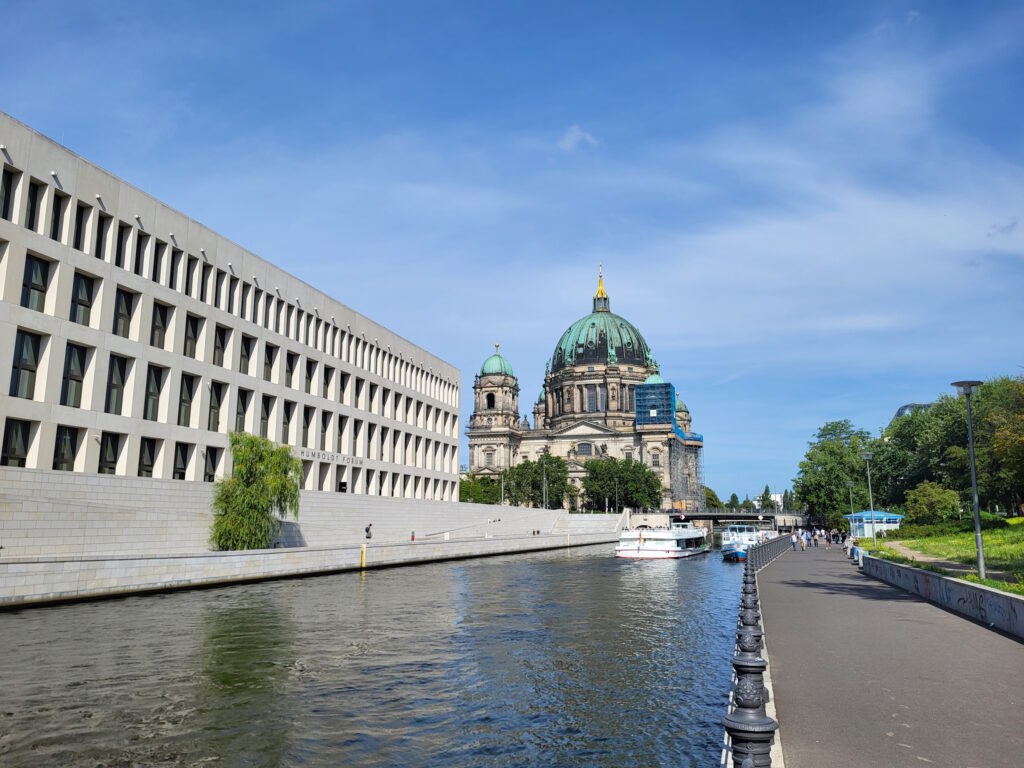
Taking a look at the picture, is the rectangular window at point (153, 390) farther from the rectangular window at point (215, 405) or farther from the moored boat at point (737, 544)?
the moored boat at point (737, 544)

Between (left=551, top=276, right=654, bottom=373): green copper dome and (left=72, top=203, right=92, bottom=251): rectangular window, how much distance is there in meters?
147

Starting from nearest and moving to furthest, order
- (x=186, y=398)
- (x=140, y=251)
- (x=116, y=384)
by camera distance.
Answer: (x=116, y=384)
(x=140, y=251)
(x=186, y=398)

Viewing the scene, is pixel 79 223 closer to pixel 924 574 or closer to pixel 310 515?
pixel 310 515

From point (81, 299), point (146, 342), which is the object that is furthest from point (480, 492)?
point (81, 299)

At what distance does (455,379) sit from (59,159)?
51.8 meters

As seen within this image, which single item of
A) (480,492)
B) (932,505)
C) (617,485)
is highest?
(617,485)

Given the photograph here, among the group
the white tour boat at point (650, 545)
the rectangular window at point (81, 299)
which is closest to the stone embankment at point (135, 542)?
the rectangular window at point (81, 299)

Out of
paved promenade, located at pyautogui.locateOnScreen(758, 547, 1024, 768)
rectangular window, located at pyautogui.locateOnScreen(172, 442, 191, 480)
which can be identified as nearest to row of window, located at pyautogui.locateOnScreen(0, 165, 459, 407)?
rectangular window, located at pyautogui.locateOnScreen(172, 442, 191, 480)

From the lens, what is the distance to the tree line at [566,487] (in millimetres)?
127062

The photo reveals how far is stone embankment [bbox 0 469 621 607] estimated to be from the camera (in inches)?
1043

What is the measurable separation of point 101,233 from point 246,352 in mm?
13175

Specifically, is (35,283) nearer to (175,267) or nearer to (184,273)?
(175,267)

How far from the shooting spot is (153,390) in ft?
133

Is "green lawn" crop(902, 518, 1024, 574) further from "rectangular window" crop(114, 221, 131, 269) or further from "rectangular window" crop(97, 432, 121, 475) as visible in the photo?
"rectangular window" crop(114, 221, 131, 269)
